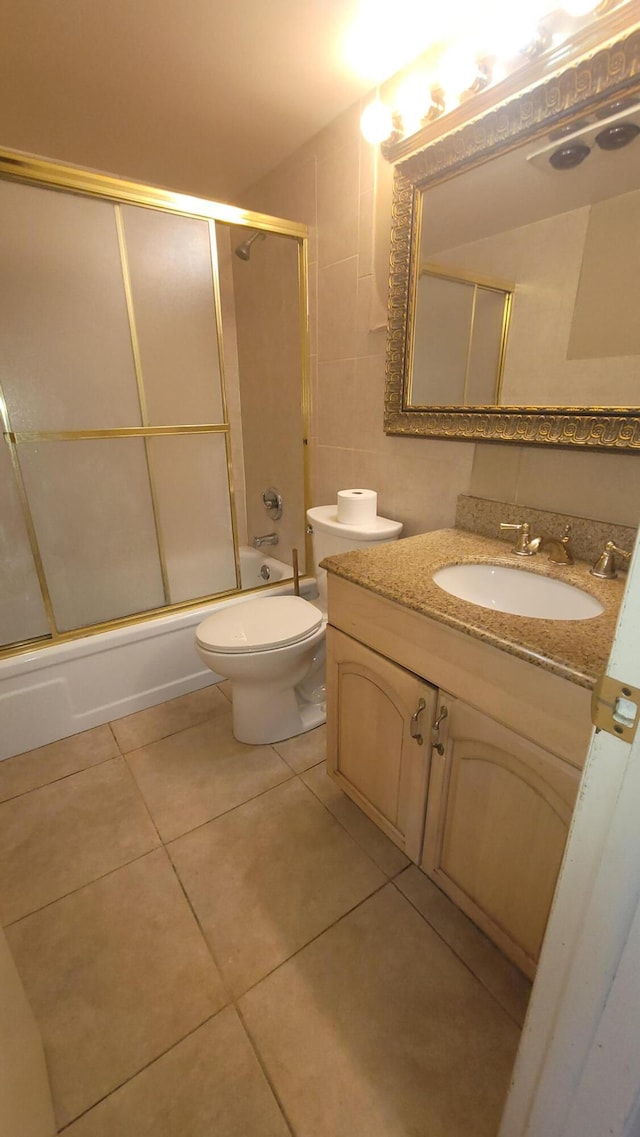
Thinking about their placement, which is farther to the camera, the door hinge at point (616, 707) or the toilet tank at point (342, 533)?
the toilet tank at point (342, 533)

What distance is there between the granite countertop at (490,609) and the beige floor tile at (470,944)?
79cm

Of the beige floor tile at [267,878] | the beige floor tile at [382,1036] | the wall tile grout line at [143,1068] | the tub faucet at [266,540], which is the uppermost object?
the tub faucet at [266,540]

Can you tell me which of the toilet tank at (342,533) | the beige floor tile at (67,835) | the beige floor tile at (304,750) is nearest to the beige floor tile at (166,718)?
the beige floor tile at (67,835)

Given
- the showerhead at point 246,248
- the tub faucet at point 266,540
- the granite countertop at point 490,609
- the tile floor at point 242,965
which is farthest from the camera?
the tub faucet at point 266,540

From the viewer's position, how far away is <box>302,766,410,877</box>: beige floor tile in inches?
49.2

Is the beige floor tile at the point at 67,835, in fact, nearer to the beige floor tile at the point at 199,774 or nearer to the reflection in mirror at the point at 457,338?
the beige floor tile at the point at 199,774

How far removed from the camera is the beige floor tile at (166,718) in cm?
172

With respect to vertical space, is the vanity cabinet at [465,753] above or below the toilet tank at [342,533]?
below

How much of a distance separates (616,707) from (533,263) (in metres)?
1.15

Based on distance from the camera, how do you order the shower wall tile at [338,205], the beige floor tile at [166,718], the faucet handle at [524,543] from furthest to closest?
1. the beige floor tile at [166,718]
2. the shower wall tile at [338,205]
3. the faucet handle at [524,543]

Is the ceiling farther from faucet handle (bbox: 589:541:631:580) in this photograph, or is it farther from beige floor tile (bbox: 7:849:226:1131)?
beige floor tile (bbox: 7:849:226:1131)

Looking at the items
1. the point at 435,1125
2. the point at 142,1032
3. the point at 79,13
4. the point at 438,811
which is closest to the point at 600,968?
the point at 438,811

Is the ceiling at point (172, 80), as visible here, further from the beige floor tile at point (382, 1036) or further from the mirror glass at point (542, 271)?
the beige floor tile at point (382, 1036)

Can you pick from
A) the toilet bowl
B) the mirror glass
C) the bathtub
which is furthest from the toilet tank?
the bathtub
